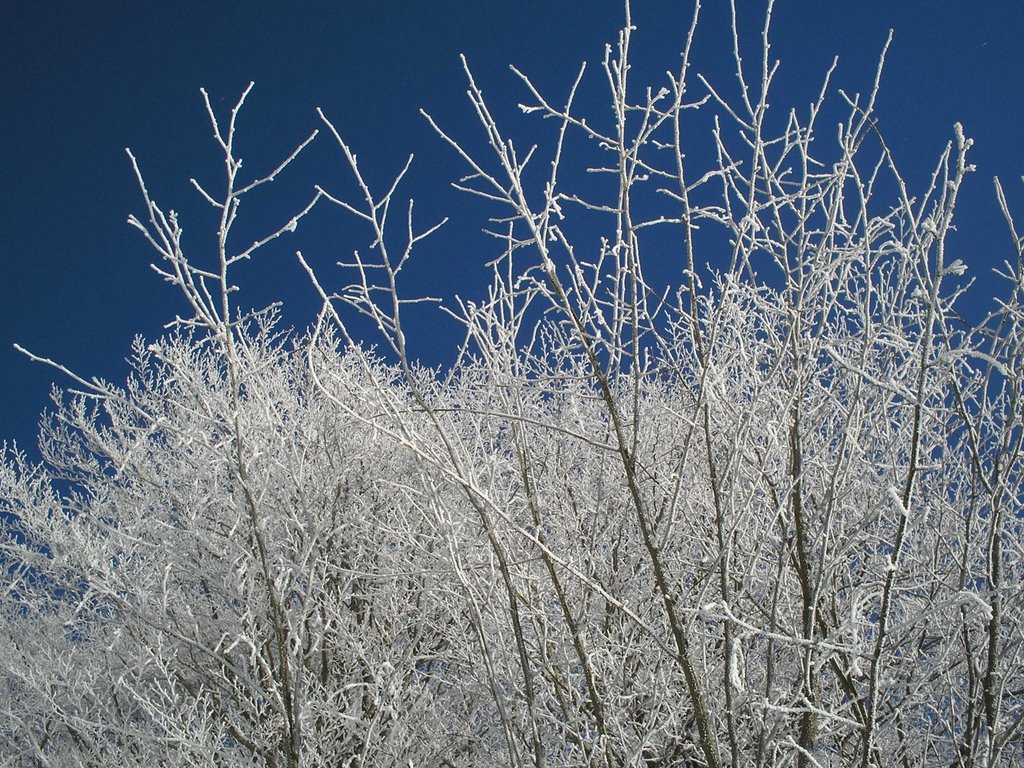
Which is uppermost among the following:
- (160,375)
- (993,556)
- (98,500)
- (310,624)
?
(160,375)

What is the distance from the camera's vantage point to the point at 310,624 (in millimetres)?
5723

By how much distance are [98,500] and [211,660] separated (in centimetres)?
274

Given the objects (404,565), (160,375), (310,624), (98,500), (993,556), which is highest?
(160,375)

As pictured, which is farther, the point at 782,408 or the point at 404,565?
the point at 404,565

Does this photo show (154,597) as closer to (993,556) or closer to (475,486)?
(475,486)

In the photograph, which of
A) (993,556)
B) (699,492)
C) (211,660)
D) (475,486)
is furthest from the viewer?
(211,660)

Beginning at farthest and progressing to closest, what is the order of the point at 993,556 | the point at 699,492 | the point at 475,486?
the point at 699,492 < the point at 475,486 < the point at 993,556

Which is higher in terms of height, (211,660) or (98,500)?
(98,500)

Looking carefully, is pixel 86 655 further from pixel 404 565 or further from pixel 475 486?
pixel 475 486

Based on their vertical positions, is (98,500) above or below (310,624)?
above

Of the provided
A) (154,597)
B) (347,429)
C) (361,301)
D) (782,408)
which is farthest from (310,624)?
(782,408)

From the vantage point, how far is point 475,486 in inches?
88.0

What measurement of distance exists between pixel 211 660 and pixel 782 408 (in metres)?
6.75

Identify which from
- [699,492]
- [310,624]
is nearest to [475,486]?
[699,492]
